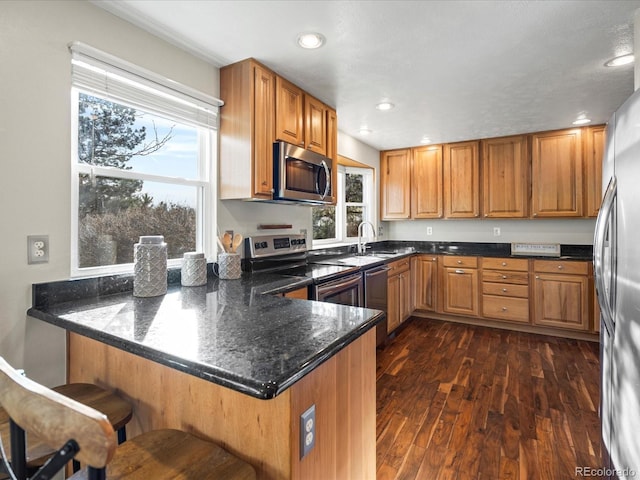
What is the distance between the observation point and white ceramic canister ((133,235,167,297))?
163cm

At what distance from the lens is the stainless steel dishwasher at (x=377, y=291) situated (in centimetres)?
305

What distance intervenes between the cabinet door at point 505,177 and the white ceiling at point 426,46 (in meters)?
0.84

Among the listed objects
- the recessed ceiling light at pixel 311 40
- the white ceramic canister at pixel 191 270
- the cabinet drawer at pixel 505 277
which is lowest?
the cabinet drawer at pixel 505 277

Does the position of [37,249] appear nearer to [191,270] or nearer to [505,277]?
[191,270]

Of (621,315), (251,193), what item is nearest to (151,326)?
(251,193)

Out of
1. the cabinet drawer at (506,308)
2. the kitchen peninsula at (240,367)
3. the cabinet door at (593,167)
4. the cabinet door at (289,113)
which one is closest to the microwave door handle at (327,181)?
the cabinet door at (289,113)

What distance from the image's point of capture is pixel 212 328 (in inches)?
45.0

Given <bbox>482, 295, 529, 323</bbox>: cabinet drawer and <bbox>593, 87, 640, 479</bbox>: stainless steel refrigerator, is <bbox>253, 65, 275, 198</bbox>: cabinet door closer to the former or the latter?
<bbox>593, 87, 640, 479</bbox>: stainless steel refrigerator

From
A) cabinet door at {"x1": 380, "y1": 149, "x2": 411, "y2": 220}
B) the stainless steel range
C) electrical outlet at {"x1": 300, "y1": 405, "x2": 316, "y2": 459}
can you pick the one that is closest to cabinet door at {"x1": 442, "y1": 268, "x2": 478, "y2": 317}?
cabinet door at {"x1": 380, "y1": 149, "x2": 411, "y2": 220}

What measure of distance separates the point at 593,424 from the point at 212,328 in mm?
2375

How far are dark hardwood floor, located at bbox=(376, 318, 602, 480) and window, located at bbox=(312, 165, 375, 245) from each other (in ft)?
4.72

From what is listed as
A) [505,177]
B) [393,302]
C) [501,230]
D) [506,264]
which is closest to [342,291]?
[393,302]

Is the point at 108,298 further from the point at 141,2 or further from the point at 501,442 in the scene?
the point at 501,442

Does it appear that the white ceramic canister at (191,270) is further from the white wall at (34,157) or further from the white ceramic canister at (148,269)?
the white wall at (34,157)
